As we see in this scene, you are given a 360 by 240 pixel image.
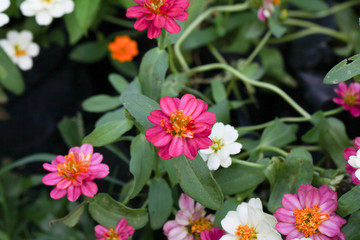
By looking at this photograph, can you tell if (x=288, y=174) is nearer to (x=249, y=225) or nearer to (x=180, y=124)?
(x=249, y=225)

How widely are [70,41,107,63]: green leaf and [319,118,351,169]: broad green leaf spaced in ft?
2.78

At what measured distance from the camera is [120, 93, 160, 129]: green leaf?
802mm

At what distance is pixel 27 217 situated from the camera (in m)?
1.46

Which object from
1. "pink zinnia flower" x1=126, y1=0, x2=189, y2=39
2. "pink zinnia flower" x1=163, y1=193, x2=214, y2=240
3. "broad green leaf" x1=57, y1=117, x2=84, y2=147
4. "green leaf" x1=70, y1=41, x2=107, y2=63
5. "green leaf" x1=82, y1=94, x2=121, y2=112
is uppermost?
"pink zinnia flower" x1=126, y1=0, x2=189, y2=39

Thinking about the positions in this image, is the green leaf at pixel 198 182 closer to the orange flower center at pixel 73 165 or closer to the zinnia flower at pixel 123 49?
the orange flower center at pixel 73 165

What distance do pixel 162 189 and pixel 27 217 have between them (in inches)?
27.6

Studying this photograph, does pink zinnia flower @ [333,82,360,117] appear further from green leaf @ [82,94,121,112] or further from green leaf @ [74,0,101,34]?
green leaf @ [74,0,101,34]

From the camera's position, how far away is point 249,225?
2.64ft

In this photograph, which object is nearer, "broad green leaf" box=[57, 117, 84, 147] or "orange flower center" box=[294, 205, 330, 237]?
"orange flower center" box=[294, 205, 330, 237]

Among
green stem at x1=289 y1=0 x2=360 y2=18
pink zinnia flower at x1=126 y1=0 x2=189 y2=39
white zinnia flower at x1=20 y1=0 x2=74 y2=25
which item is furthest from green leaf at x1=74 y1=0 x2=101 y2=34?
green stem at x1=289 y1=0 x2=360 y2=18

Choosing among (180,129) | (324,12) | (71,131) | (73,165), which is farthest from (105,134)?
(324,12)

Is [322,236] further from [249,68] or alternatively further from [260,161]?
[249,68]

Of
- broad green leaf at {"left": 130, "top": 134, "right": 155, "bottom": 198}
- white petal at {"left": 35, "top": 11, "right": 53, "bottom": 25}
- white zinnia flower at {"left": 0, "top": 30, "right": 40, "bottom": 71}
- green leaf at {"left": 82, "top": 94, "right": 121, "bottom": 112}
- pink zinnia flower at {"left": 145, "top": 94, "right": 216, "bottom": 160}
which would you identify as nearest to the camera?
pink zinnia flower at {"left": 145, "top": 94, "right": 216, "bottom": 160}

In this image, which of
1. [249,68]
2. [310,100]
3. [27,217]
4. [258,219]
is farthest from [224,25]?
[27,217]
